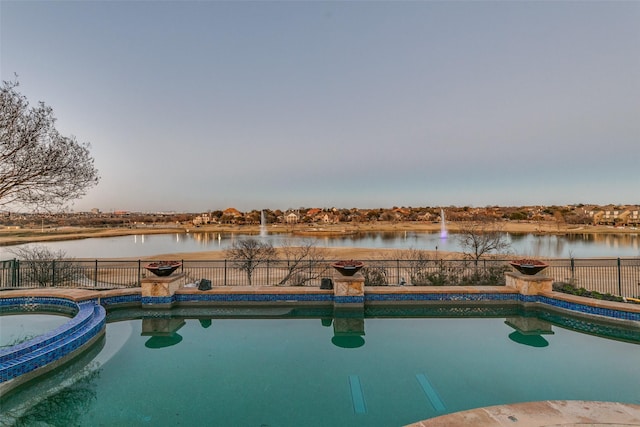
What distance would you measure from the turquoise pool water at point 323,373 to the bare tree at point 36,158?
A: 255 inches

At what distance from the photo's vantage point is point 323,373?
511 cm

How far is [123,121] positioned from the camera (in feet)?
62.7

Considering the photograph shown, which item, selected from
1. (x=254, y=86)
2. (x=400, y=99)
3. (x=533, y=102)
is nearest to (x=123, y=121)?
(x=254, y=86)

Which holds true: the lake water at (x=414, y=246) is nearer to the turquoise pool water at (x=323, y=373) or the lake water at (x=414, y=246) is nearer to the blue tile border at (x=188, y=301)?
the blue tile border at (x=188, y=301)

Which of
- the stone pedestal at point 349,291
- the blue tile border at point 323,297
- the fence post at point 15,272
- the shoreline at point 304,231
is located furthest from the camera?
the shoreline at point 304,231

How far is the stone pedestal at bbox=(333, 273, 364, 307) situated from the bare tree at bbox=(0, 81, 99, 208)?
33.6 feet

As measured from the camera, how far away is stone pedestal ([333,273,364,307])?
9.11 m

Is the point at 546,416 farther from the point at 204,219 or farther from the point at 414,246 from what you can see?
the point at 204,219

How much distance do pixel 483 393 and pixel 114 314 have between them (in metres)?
9.27

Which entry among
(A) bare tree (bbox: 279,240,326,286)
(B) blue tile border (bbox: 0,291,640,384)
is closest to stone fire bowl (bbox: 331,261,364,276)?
(B) blue tile border (bbox: 0,291,640,384)

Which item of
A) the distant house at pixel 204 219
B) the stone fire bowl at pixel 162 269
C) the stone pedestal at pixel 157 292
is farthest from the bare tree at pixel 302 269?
the distant house at pixel 204 219

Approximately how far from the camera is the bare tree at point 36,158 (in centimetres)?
956

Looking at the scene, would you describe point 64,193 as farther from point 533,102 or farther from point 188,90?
point 533,102

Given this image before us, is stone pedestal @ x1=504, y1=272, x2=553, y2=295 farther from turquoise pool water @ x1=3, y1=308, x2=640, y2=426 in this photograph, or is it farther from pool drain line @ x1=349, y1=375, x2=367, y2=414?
pool drain line @ x1=349, y1=375, x2=367, y2=414
